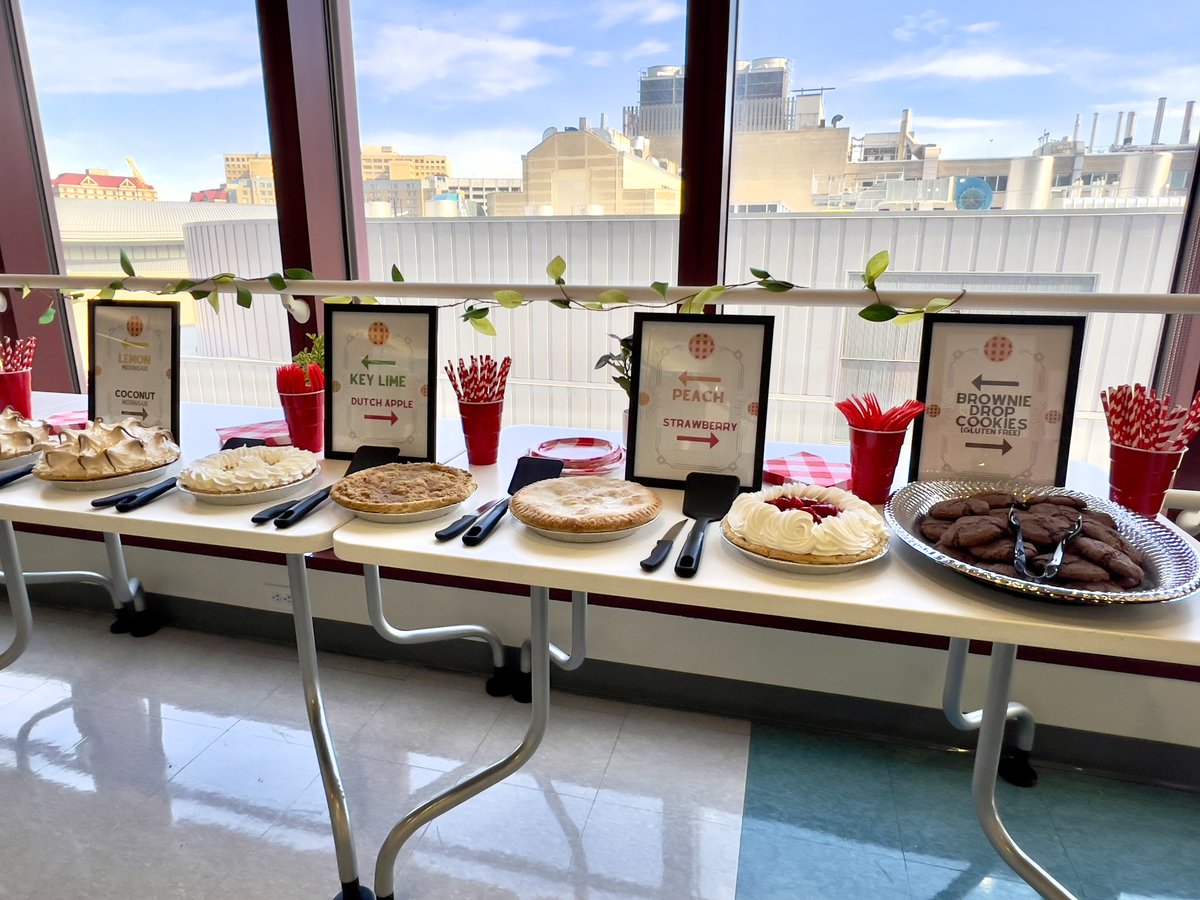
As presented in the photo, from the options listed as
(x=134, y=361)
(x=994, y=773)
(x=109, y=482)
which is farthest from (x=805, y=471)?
(x=134, y=361)

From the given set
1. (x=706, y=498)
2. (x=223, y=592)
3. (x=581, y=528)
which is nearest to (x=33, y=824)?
(x=223, y=592)

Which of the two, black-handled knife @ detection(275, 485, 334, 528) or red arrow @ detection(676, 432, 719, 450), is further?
red arrow @ detection(676, 432, 719, 450)

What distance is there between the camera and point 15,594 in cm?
176

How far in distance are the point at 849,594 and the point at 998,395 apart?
0.46m

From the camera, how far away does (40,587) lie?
2477mm

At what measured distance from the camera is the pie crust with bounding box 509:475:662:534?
1.02 m

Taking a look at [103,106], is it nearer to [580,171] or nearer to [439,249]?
[439,249]

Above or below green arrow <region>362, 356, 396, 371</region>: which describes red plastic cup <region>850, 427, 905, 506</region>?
below

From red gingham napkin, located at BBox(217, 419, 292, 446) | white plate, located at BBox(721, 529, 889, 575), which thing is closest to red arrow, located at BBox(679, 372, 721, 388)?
white plate, located at BBox(721, 529, 889, 575)

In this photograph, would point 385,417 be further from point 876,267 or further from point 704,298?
point 876,267

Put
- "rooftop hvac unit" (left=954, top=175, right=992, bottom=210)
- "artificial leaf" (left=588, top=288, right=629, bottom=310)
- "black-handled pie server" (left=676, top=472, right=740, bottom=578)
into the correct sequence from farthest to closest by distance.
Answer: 1. "rooftop hvac unit" (left=954, top=175, right=992, bottom=210)
2. "artificial leaf" (left=588, top=288, right=629, bottom=310)
3. "black-handled pie server" (left=676, top=472, right=740, bottom=578)

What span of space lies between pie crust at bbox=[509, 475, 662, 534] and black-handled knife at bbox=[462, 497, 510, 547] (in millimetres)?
26

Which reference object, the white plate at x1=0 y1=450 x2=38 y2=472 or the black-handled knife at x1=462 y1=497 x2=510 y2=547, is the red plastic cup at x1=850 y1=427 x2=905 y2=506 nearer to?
the black-handled knife at x1=462 y1=497 x2=510 y2=547

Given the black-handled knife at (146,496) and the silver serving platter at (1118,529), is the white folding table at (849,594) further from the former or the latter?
the black-handled knife at (146,496)
